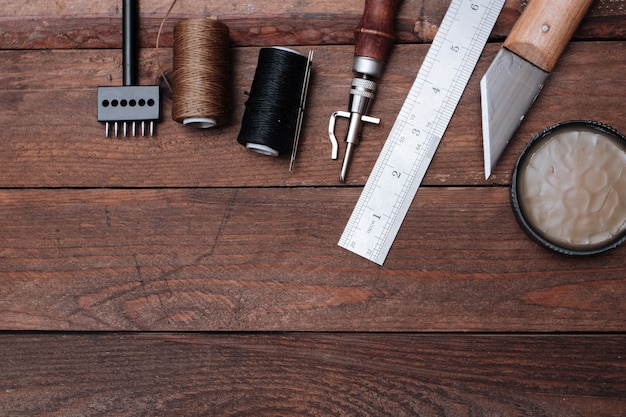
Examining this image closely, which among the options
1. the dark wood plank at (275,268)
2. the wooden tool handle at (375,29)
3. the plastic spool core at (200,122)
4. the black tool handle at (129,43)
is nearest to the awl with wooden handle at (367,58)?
the wooden tool handle at (375,29)

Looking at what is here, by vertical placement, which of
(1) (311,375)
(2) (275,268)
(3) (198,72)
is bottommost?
(1) (311,375)

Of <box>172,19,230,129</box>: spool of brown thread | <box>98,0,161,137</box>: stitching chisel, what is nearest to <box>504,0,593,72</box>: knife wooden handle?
<box>172,19,230,129</box>: spool of brown thread

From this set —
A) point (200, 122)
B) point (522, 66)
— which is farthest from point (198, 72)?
point (522, 66)

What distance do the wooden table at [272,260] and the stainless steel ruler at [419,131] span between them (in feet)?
0.06

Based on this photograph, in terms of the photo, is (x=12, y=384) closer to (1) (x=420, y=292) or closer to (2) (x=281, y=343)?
(2) (x=281, y=343)

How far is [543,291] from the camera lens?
1021 mm

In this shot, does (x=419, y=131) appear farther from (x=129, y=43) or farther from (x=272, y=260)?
(x=129, y=43)

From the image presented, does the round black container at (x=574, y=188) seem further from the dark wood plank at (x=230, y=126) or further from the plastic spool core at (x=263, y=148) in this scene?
the plastic spool core at (x=263, y=148)

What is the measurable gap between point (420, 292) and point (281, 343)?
0.24m

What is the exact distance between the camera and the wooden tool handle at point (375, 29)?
100 centimetres

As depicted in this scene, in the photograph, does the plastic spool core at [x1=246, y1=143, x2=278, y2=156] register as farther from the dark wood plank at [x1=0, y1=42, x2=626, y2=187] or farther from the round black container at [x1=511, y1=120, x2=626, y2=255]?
the round black container at [x1=511, y1=120, x2=626, y2=255]

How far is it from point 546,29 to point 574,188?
0.24m

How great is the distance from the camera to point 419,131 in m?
1.04

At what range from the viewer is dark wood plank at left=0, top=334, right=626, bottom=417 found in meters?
1.02
